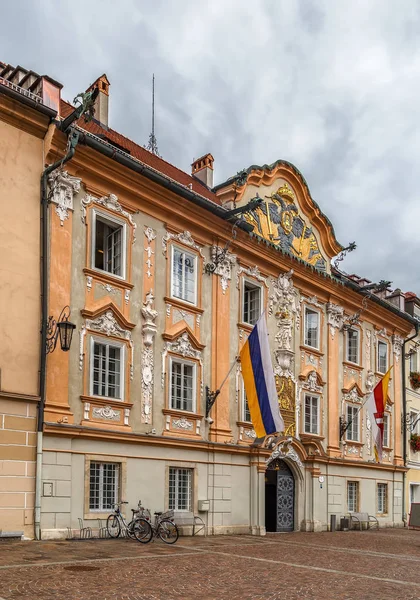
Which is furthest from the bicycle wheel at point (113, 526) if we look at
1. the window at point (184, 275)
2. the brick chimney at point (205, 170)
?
the brick chimney at point (205, 170)

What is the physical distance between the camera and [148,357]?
22234 millimetres

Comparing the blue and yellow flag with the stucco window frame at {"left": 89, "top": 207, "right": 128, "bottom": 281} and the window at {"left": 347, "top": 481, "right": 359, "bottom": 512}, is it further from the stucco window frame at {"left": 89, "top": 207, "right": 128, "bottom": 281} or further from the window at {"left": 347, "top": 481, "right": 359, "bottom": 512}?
the window at {"left": 347, "top": 481, "right": 359, "bottom": 512}

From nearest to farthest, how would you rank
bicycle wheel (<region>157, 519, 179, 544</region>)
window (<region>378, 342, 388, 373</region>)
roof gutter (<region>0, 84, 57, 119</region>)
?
1. roof gutter (<region>0, 84, 57, 119</region>)
2. bicycle wheel (<region>157, 519, 179, 544</region>)
3. window (<region>378, 342, 388, 373</region>)

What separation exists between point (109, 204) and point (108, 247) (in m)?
1.35

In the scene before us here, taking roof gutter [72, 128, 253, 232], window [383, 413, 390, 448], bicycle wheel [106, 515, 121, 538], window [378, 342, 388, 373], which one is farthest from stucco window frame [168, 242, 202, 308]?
window [383, 413, 390, 448]

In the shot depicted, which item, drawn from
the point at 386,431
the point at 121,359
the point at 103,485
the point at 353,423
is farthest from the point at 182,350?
the point at 386,431

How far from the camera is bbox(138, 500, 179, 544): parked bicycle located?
19.6 m

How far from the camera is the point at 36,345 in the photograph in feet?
61.6

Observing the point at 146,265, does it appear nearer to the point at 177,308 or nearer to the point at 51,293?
the point at 177,308

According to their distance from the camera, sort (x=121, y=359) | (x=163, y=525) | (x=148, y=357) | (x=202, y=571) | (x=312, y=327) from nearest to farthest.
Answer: (x=202, y=571) → (x=163, y=525) → (x=121, y=359) → (x=148, y=357) → (x=312, y=327)

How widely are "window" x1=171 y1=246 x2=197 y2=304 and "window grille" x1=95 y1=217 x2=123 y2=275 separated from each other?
2270 mm

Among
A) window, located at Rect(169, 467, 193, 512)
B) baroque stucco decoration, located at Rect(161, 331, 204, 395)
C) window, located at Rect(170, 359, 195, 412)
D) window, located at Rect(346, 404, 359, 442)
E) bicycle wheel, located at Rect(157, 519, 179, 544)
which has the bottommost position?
bicycle wheel, located at Rect(157, 519, 179, 544)

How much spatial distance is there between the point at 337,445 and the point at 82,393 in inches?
564

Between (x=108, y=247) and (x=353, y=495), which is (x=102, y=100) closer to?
(x=108, y=247)
